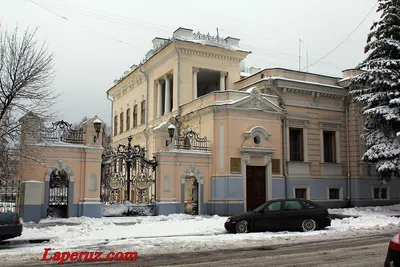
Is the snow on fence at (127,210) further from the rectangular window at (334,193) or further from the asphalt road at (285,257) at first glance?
the rectangular window at (334,193)

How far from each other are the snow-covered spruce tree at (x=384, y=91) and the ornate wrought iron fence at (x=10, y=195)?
17926mm

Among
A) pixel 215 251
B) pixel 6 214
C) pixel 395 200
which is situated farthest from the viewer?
pixel 395 200

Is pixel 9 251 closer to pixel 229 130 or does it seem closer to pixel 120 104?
pixel 229 130

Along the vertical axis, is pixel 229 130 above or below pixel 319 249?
above

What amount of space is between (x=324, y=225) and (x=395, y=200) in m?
15.6

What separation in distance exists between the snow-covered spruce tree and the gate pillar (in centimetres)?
1710

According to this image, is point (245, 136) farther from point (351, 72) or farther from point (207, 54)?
point (351, 72)

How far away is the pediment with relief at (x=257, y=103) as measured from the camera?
24859 millimetres

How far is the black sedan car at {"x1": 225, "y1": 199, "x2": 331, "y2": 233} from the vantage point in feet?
53.9

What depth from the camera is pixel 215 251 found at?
1195 cm

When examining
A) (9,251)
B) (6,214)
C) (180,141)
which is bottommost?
(9,251)

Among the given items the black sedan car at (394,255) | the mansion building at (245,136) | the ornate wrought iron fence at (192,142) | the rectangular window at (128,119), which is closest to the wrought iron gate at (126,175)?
the mansion building at (245,136)

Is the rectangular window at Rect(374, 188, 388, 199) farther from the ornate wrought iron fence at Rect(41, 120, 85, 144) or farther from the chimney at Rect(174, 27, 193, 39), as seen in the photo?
the ornate wrought iron fence at Rect(41, 120, 85, 144)

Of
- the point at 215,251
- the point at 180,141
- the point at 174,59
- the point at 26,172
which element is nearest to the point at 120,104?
the point at 174,59
